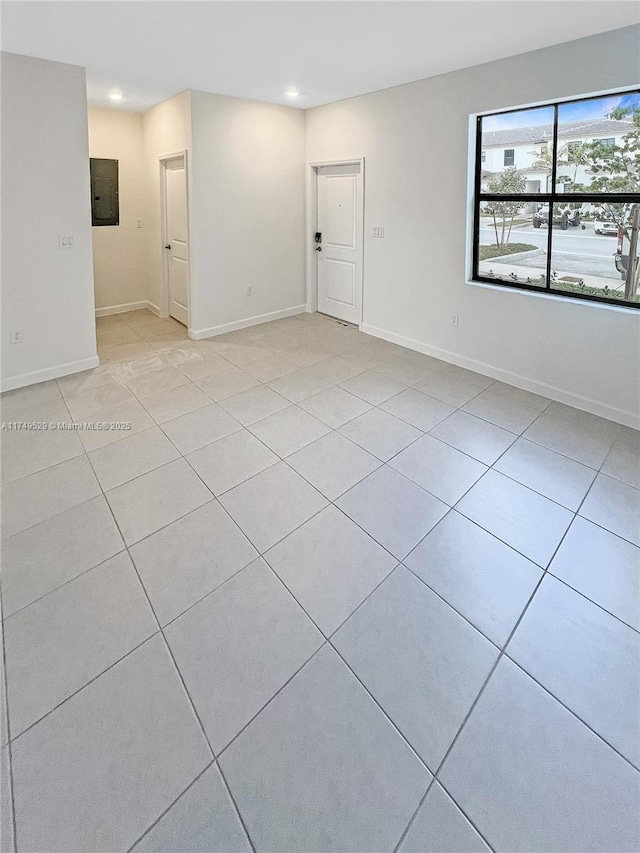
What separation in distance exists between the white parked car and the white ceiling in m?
1.14

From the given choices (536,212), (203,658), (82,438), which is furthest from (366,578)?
(536,212)

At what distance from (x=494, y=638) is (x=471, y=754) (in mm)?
478

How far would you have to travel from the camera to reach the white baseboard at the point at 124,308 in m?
6.43

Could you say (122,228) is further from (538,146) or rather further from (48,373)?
(538,146)

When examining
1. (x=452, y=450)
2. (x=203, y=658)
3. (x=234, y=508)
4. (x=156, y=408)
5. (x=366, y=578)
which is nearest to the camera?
(x=203, y=658)

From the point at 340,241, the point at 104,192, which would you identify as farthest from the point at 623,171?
the point at 104,192

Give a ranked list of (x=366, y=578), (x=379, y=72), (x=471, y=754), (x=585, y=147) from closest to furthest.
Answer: (x=471, y=754)
(x=366, y=578)
(x=585, y=147)
(x=379, y=72)

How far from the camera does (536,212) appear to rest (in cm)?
385

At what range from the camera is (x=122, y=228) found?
6.33 metres

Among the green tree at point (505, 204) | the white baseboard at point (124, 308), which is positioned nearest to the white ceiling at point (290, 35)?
the green tree at point (505, 204)

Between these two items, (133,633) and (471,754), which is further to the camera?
(133,633)

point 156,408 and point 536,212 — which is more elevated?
point 536,212

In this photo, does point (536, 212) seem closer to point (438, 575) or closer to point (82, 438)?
point (438, 575)

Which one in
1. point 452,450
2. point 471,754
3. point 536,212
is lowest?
point 471,754
